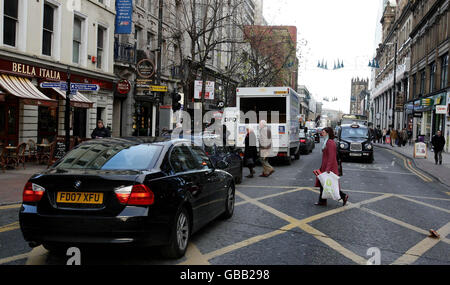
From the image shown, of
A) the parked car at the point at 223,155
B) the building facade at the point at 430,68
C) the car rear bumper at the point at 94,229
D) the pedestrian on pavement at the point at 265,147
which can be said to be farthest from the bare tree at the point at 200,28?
the car rear bumper at the point at 94,229

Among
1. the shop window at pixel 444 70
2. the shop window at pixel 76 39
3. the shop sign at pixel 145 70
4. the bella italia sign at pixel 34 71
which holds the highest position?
the shop window at pixel 444 70

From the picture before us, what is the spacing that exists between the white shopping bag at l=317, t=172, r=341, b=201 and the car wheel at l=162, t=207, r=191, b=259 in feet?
14.1

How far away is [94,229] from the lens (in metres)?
4.56

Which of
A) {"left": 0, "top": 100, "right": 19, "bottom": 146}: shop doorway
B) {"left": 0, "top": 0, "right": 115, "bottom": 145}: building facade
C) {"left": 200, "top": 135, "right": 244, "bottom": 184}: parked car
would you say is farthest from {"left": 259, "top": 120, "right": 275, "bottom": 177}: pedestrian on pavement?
{"left": 0, "top": 100, "right": 19, "bottom": 146}: shop doorway

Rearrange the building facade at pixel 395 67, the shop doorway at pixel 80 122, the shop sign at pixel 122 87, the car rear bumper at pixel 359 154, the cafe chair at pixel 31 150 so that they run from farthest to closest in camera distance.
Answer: the building facade at pixel 395 67 < the shop sign at pixel 122 87 < the car rear bumper at pixel 359 154 < the shop doorway at pixel 80 122 < the cafe chair at pixel 31 150

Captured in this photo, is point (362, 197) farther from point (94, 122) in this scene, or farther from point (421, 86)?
point (421, 86)

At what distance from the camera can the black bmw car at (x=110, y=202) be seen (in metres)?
4.57

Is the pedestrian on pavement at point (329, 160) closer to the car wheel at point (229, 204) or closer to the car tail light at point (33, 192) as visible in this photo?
the car wheel at point (229, 204)

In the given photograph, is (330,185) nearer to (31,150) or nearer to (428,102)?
(31,150)

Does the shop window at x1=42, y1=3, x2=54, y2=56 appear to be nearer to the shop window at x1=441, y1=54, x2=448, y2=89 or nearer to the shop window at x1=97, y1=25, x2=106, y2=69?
the shop window at x1=97, y1=25, x2=106, y2=69

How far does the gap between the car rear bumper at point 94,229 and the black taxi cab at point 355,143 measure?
60.7ft

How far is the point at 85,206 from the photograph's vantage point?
183 inches

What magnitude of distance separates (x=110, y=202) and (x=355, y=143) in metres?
18.8

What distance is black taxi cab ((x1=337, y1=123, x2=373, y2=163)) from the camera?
2159 centimetres
